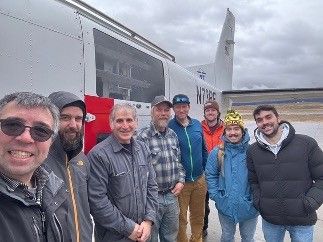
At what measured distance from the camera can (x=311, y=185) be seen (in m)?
2.58

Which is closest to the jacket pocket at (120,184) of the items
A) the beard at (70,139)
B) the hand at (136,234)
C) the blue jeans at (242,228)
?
the hand at (136,234)

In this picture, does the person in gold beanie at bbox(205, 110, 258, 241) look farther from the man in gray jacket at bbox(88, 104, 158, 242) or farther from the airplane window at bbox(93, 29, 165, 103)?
the airplane window at bbox(93, 29, 165, 103)

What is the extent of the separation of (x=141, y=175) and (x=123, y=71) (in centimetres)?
168

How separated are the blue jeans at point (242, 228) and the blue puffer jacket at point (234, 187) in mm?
82

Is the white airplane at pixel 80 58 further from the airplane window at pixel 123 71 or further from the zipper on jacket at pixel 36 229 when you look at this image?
the zipper on jacket at pixel 36 229

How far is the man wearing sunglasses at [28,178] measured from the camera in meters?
1.15

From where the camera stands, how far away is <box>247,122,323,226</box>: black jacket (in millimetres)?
2516

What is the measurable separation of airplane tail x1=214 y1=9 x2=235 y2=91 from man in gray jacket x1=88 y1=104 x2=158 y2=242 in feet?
29.7

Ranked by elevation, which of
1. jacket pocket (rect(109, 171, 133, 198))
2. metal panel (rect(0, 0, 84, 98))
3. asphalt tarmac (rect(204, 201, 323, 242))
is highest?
metal panel (rect(0, 0, 84, 98))

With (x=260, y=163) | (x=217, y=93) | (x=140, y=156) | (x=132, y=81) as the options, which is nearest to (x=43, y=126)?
(x=140, y=156)

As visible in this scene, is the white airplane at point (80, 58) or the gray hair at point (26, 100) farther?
the white airplane at point (80, 58)

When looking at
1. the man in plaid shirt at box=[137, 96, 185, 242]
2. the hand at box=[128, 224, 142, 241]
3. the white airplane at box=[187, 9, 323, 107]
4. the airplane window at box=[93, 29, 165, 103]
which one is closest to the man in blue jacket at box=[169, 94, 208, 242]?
the man in plaid shirt at box=[137, 96, 185, 242]

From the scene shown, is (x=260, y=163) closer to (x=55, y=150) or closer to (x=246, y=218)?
(x=246, y=218)

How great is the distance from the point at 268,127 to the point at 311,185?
601 millimetres
